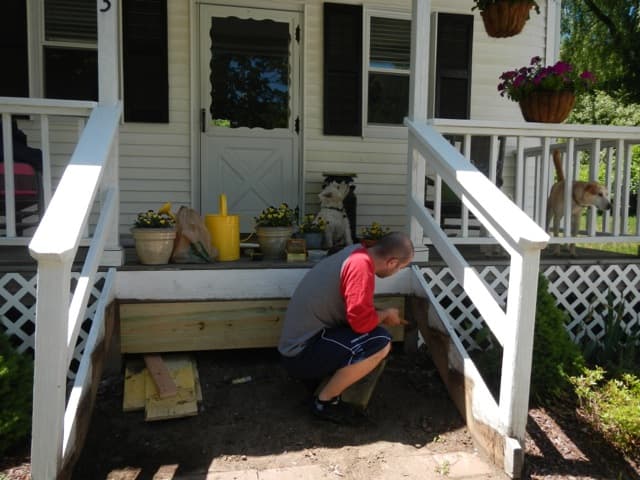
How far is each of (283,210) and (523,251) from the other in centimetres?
199

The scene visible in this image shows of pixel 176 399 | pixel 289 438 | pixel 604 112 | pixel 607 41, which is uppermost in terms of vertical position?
pixel 607 41

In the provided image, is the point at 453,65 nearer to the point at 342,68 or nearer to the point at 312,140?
the point at 342,68

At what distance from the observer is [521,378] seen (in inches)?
89.3

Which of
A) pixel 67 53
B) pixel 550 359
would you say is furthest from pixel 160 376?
pixel 67 53

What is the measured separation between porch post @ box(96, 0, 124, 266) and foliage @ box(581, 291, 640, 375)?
10.3 ft

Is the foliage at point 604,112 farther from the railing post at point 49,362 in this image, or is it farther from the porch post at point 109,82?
the railing post at point 49,362

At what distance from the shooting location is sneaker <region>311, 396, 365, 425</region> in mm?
2715

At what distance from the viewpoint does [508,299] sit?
2342 millimetres

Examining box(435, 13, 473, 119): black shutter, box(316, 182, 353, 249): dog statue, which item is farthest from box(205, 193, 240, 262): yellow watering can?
box(435, 13, 473, 119): black shutter

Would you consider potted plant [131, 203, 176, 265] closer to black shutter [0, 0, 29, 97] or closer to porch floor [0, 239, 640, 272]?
porch floor [0, 239, 640, 272]

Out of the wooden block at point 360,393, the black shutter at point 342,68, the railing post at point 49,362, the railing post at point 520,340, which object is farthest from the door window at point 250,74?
the railing post at point 49,362

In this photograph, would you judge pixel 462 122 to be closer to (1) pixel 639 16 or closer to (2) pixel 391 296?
(2) pixel 391 296

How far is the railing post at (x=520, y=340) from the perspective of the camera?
7.37 ft

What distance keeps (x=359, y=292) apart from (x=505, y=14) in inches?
98.0
